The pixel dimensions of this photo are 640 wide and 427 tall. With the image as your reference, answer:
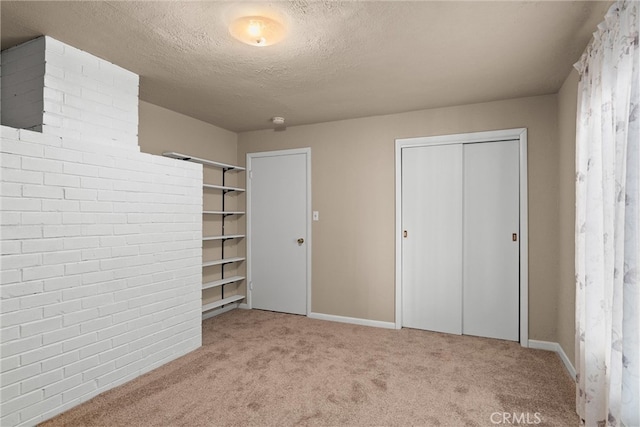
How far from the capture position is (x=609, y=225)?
5.79 ft

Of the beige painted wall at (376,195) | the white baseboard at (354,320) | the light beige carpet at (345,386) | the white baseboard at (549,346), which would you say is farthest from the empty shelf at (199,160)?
the white baseboard at (549,346)

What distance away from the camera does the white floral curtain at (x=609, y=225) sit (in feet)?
4.73

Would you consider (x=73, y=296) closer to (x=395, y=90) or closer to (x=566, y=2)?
(x=395, y=90)

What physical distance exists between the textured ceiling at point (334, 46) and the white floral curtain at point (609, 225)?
0.39 m

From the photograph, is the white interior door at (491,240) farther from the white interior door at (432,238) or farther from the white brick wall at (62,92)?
the white brick wall at (62,92)

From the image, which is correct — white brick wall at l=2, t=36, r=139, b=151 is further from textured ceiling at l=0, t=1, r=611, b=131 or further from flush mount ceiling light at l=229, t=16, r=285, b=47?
flush mount ceiling light at l=229, t=16, r=285, b=47

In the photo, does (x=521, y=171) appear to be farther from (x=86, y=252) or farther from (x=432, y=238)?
(x=86, y=252)

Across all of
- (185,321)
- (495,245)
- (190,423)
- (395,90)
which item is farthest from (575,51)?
(185,321)

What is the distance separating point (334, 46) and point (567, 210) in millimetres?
2326

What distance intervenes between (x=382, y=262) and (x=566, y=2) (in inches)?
109

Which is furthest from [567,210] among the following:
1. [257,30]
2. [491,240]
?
[257,30]

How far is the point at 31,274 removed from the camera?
2.04m

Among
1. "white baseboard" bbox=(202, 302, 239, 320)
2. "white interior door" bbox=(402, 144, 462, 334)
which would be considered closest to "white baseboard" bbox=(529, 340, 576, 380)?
"white interior door" bbox=(402, 144, 462, 334)

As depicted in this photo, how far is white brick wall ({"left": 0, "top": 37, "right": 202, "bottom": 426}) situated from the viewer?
6.51 ft
